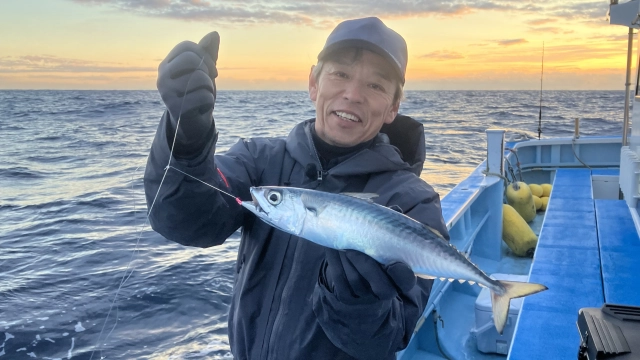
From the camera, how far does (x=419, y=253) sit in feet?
7.47

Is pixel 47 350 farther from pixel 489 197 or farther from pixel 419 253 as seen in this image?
pixel 489 197

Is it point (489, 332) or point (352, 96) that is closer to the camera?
point (352, 96)

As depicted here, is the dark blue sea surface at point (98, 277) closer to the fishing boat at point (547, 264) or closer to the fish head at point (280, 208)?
the fish head at point (280, 208)

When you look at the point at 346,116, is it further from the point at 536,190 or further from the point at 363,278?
the point at 536,190

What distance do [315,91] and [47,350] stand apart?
5.84 metres

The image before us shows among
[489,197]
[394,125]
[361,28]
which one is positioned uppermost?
[361,28]

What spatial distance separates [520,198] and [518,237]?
168 centimetres

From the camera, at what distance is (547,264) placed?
5.26 m

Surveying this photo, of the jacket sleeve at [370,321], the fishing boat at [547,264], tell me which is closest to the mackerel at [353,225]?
the jacket sleeve at [370,321]

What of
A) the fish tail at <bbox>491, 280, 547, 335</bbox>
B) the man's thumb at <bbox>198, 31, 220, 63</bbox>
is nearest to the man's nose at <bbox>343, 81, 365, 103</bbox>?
the man's thumb at <bbox>198, 31, 220, 63</bbox>

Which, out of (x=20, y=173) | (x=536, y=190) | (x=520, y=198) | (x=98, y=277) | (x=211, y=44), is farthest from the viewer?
(x=20, y=173)

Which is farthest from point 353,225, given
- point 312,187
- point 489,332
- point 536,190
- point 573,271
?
point 536,190

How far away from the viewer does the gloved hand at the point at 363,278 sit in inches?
82.8

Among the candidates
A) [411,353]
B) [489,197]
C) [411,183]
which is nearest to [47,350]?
[411,353]
